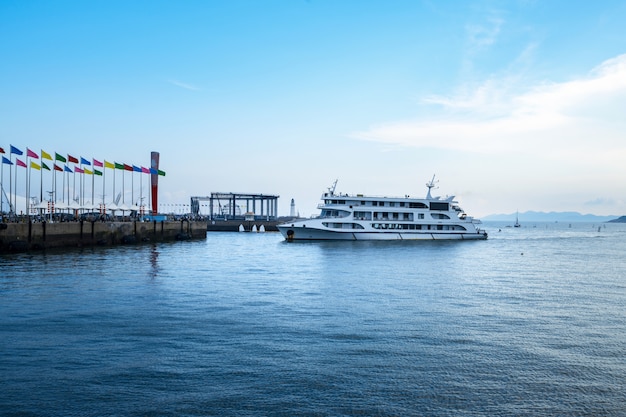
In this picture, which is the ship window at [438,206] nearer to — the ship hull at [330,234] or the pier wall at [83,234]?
the ship hull at [330,234]

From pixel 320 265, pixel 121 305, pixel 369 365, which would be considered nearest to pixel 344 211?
pixel 320 265

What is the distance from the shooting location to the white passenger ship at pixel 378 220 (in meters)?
84.0

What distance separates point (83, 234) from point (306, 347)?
5529 cm

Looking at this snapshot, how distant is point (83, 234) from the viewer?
65062mm

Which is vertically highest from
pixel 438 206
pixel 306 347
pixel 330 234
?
pixel 438 206

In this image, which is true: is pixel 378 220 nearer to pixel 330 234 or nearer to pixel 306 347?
pixel 330 234

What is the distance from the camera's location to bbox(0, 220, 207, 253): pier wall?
52.8 meters

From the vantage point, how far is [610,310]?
2589 centimetres

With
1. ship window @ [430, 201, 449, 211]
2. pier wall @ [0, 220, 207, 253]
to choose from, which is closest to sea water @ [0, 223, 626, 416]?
pier wall @ [0, 220, 207, 253]

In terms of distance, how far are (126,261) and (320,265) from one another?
1789 cm

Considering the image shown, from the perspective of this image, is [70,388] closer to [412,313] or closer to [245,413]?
[245,413]

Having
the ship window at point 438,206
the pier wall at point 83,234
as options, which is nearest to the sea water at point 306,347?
the pier wall at point 83,234

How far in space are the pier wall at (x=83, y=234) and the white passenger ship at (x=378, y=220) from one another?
2037 cm

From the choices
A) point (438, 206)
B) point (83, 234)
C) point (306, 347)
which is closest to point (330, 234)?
point (438, 206)
